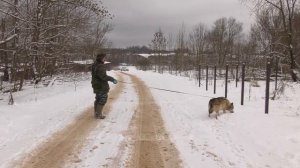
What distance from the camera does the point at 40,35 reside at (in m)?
18.1

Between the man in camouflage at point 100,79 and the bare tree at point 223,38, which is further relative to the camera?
the bare tree at point 223,38

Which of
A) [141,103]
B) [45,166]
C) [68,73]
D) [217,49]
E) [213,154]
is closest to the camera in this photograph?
[45,166]

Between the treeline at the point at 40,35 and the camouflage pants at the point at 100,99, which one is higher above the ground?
the treeline at the point at 40,35

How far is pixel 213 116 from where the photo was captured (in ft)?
33.6

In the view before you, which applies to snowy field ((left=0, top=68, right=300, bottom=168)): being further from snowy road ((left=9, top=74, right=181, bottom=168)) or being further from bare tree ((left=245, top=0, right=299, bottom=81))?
bare tree ((left=245, top=0, right=299, bottom=81))

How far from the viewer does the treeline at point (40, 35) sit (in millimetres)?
14852

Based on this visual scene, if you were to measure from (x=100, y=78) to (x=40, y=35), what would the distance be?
8.84 meters

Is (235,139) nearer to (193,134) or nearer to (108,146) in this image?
(193,134)

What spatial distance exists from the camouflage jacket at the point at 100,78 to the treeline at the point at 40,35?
402 centimetres

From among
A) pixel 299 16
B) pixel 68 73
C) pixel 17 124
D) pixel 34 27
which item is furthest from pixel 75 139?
pixel 299 16

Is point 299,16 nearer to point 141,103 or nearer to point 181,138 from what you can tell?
point 141,103

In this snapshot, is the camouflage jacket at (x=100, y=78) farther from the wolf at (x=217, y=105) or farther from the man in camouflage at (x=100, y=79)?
the wolf at (x=217, y=105)

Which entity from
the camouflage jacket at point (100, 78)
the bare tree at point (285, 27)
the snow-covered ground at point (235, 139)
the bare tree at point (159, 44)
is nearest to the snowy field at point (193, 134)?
the snow-covered ground at point (235, 139)

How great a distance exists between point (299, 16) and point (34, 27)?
895 inches
